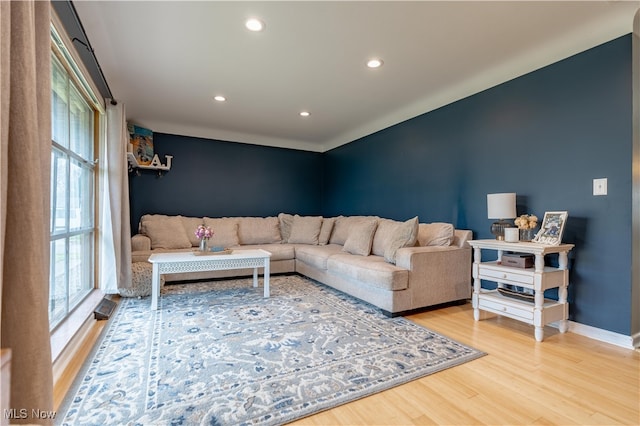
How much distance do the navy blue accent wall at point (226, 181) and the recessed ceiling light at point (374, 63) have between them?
314cm

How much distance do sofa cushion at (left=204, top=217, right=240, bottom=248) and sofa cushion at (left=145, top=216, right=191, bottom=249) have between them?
406 millimetres

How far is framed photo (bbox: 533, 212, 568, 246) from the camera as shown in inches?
91.5

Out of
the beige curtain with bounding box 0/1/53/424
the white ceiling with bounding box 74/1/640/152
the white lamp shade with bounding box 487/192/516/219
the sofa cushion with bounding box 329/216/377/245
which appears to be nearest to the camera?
the beige curtain with bounding box 0/1/53/424

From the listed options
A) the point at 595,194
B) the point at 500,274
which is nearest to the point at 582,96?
the point at 595,194

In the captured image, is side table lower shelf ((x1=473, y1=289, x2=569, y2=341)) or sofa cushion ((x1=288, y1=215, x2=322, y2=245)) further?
sofa cushion ((x1=288, y1=215, x2=322, y2=245))

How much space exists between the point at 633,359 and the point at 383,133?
3.51 metres

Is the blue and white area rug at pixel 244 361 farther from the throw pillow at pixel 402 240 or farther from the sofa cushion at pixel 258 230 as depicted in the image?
the sofa cushion at pixel 258 230

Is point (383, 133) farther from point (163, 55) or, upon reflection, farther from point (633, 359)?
point (633, 359)

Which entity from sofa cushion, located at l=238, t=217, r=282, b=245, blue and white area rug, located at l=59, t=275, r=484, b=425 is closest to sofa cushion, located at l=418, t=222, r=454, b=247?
blue and white area rug, located at l=59, t=275, r=484, b=425

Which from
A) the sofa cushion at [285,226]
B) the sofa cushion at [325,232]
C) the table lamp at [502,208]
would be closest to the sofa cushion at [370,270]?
the table lamp at [502,208]

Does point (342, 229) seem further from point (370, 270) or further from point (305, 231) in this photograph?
point (370, 270)

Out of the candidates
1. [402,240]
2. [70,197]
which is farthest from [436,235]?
[70,197]

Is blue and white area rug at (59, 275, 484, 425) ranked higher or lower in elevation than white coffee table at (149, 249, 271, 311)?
lower

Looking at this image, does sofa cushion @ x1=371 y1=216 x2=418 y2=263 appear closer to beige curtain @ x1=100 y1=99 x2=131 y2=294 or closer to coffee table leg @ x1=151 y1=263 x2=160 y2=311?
coffee table leg @ x1=151 y1=263 x2=160 y2=311
